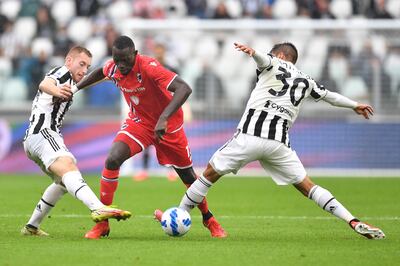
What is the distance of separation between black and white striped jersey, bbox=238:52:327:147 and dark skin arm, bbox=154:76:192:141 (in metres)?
0.83

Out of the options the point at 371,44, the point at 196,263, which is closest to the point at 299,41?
the point at 371,44

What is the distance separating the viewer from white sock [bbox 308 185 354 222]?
1041 centimetres

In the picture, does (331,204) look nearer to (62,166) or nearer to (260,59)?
(260,59)

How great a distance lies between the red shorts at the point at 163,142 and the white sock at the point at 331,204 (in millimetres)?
1553

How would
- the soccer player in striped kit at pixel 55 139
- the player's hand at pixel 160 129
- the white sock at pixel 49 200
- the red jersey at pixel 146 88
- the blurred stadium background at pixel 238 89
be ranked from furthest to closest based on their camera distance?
1. the blurred stadium background at pixel 238 89
2. the white sock at pixel 49 200
3. the red jersey at pixel 146 88
4. the soccer player in striped kit at pixel 55 139
5. the player's hand at pixel 160 129

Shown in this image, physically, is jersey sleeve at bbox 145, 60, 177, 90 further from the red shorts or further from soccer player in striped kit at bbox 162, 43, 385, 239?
soccer player in striped kit at bbox 162, 43, 385, 239

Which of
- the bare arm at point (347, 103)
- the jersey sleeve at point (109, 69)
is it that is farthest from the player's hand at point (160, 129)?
the bare arm at point (347, 103)

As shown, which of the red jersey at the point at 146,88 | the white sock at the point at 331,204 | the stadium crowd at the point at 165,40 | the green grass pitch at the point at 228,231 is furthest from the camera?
the stadium crowd at the point at 165,40

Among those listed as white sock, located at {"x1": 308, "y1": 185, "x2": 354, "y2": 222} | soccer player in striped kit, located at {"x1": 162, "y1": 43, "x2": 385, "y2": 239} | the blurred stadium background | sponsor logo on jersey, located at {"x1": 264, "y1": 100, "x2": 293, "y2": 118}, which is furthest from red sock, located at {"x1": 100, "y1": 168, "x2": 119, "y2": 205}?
the blurred stadium background

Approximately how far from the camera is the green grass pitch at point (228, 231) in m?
8.80

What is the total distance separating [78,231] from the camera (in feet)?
37.0

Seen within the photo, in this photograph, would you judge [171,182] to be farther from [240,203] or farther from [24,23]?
[24,23]

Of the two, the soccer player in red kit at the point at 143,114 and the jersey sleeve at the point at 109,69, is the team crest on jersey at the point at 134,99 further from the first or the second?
the jersey sleeve at the point at 109,69

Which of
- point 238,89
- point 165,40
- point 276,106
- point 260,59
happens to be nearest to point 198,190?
point 276,106
